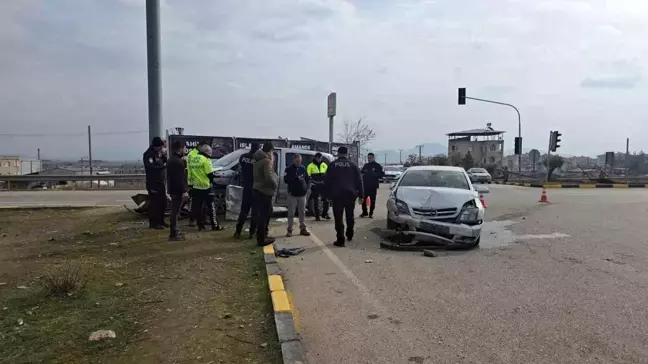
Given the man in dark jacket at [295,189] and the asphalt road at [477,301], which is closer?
the asphalt road at [477,301]

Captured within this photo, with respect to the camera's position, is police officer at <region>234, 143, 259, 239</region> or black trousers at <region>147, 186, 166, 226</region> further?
black trousers at <region>147, 186, 166, 226</region>

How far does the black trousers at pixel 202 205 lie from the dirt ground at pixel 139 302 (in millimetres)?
996

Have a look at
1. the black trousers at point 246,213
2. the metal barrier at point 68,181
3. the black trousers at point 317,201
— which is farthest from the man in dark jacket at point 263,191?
the metal barrier at point 68,181

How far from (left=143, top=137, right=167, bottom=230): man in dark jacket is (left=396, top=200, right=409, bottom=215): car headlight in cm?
461

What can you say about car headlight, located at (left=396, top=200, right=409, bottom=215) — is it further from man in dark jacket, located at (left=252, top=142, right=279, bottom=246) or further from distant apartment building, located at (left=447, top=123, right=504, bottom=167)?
distant apartment building, located at (left=447, top=123, right=504, bottom=167)

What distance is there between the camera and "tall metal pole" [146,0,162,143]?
10734 millimetres

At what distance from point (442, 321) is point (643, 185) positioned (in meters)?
38.1

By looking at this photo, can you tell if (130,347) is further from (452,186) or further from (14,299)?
(452,186)

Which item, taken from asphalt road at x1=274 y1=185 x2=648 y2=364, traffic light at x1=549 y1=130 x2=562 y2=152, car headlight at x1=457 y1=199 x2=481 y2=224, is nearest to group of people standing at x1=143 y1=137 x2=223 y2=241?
asphalt road at x1=274 y1=185 x2=648 y2=364

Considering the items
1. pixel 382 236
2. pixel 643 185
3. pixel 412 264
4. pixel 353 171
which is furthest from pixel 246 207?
pixel 643 185

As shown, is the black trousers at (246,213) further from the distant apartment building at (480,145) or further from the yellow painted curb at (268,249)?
the distant apartment building at (480,145)

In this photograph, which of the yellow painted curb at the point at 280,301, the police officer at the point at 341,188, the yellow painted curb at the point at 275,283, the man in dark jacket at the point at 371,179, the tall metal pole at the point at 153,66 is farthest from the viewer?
the man in dark jacket at the point at 371,179

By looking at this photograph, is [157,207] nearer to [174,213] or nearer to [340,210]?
[174,213]

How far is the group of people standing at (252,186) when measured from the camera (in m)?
8.41
